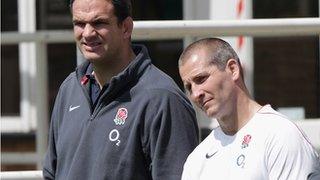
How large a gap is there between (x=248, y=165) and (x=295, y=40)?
288 cm

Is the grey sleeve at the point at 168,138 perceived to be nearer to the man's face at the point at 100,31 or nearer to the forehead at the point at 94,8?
the man's face at the point at 100,31

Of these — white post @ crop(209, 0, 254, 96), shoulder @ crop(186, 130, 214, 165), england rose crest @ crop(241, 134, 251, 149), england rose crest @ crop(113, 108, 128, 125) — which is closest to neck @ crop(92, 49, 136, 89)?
england rose crest @ crop(113, 108, 128, 125)

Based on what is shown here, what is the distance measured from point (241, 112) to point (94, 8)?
68cm

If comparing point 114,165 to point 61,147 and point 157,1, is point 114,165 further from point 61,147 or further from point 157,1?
point 157,1

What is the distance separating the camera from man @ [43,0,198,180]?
3305mm

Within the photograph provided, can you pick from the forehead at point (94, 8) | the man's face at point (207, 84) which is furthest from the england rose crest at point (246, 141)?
the forehead at point (94, 8)

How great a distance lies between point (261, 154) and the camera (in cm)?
293

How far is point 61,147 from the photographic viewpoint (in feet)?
11.6

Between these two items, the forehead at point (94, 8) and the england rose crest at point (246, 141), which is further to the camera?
the forehead at point (94, 8)

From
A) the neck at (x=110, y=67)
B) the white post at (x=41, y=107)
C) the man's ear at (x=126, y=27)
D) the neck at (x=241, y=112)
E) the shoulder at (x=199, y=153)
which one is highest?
the man's ear at (x=126, y=27)

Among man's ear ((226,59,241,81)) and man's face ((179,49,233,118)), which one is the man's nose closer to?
man's face ((179,49,233,118))

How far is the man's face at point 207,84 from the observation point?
3059mm

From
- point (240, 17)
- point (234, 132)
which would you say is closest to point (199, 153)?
point (234, 132)

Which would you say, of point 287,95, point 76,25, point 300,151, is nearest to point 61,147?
point 76,25
